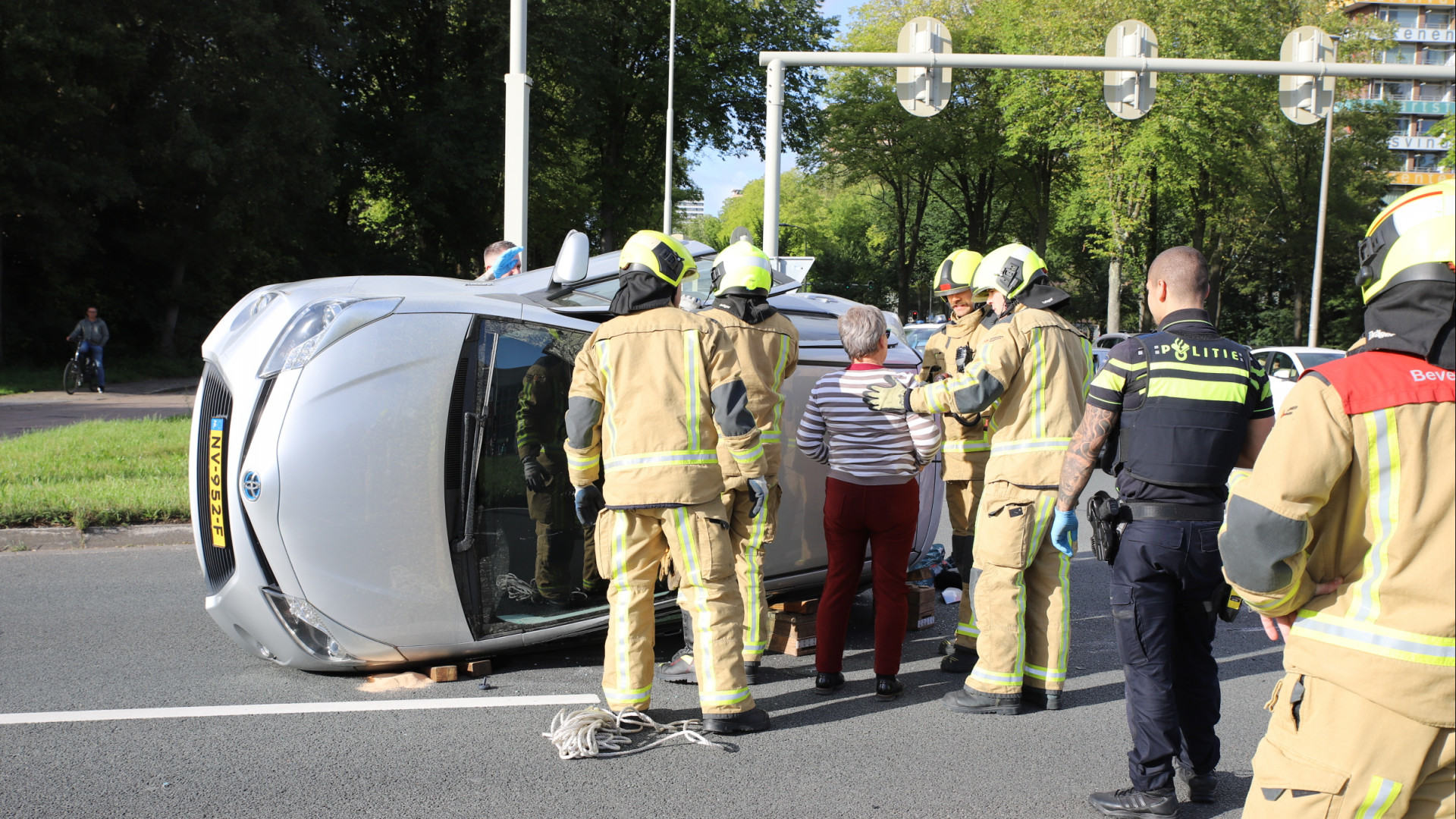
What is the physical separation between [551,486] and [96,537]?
453 centimetres

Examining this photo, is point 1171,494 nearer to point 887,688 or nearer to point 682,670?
point 887,688

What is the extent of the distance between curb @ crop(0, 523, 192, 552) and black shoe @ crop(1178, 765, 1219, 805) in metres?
6.58

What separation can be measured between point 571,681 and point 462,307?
174 cm

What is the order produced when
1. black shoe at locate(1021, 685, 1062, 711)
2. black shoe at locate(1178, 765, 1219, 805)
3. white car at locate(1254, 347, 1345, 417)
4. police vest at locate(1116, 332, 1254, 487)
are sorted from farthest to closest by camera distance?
white car at locate(1254, 347, 1345, 417)
black shoe at locate(1021, 685, 1062, 711)
black shoe at locate(1178, 765, 1219, 805)
police vest at locate(1116, 332, 1254, 487)

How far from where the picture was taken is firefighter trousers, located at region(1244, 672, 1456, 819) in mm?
2045

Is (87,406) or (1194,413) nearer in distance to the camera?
(1194,413)

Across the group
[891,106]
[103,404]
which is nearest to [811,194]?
[891,106]

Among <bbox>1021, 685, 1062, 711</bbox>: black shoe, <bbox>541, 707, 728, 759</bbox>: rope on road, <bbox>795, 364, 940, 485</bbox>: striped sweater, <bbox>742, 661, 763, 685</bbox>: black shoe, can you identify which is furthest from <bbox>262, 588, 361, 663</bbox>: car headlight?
<bbox>1021, 685, 1062, 711</bbox>: black shoe

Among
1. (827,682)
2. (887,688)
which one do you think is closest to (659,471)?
(827,682)

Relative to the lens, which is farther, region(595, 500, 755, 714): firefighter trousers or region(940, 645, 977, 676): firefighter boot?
region(940, 645, 977, 676): firefighter boot

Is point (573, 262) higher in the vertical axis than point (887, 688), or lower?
higher

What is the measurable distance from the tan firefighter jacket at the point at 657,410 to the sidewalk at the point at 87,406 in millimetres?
10722

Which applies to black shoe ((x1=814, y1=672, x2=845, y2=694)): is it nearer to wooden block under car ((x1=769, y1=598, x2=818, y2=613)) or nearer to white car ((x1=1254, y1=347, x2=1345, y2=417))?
wooden block under car ((x1=769, y1=598, x2=818, y2=613))

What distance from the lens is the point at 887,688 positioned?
4.61 metres
